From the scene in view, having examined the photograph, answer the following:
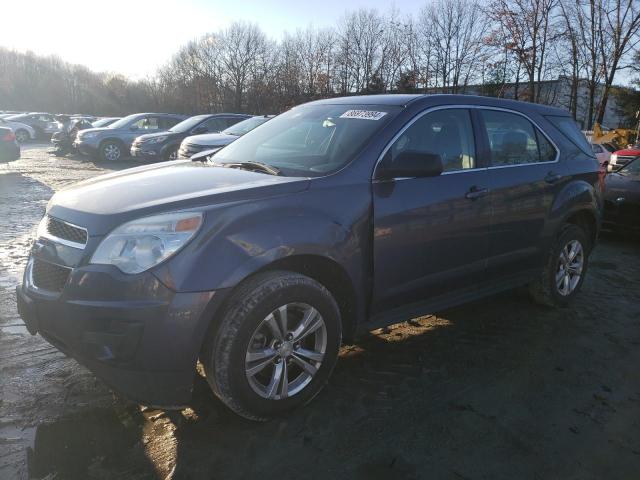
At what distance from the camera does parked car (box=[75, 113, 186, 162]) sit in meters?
17.1

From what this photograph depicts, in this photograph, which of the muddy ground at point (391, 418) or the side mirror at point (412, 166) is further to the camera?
the side mirror at point (412, 166)

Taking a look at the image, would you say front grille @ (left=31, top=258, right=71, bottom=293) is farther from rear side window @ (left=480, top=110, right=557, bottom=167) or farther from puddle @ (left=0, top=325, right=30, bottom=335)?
rear side window @ (left=480, top=110, right=557, bottom=167)

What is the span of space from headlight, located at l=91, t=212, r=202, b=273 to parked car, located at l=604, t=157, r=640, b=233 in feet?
23.6

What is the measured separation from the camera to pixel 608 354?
12.6 feet

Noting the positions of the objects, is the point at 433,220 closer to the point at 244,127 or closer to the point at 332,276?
the point at 332,276

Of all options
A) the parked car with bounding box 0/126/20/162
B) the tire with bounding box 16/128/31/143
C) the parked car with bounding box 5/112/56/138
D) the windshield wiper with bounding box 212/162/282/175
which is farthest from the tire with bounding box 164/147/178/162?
the parked car with bounding box 5/112/56/138

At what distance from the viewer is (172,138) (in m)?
14.4

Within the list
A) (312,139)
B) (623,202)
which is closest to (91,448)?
(312,139)

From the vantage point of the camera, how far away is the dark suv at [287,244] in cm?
239

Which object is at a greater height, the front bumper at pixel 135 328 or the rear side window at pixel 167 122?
the rear side window at pixel 167 122

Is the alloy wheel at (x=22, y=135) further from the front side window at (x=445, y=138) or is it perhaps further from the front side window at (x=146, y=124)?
the front side window at (x=445, y=138)

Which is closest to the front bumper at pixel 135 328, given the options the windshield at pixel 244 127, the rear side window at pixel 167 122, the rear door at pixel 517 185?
the rear door at pixel 517 185

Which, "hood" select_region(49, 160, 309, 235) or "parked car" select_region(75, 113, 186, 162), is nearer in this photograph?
"hood" select_region(49, 160, 309, 235)

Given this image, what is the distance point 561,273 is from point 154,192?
12.5 feet
